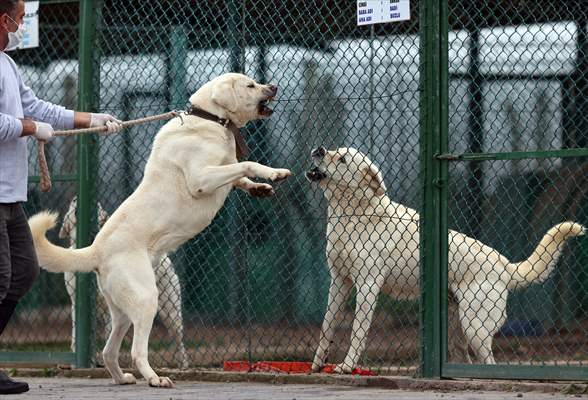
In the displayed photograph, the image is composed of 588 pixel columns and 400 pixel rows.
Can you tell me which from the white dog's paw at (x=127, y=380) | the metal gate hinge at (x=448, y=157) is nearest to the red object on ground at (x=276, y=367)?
the white dog's paw at (x=127, y=380)

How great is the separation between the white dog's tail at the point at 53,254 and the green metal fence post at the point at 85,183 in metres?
1.05

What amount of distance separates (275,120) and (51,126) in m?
3.04

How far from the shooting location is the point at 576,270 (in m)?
9.57

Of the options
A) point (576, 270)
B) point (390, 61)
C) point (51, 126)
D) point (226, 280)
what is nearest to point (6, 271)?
point (51, 126)

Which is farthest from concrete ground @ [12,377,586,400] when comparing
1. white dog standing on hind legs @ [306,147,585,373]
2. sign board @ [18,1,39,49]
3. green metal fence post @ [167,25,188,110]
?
sign board @ [18,1,39,49]

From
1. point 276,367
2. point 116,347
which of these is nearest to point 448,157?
point 276,367

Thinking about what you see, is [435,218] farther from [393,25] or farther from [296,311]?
[296,311]

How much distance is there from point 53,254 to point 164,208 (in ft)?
2.15

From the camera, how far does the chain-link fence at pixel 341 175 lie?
6.93 metres

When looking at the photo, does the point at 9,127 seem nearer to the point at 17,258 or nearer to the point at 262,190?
the point at 17,258

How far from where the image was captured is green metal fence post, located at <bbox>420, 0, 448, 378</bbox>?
6004 millimetres

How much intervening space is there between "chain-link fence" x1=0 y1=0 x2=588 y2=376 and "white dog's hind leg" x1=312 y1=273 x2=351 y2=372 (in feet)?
0.05

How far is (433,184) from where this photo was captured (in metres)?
6.02

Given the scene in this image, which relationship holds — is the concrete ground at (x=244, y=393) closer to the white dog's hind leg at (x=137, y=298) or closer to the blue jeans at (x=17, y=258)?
the white dog's hind leg at (x=137, y=298)
